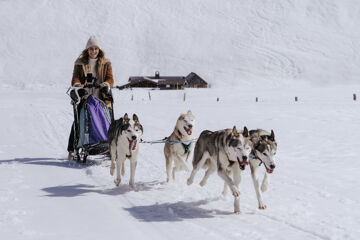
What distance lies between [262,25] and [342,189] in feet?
292

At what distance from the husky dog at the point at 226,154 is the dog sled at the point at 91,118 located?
2.57 m

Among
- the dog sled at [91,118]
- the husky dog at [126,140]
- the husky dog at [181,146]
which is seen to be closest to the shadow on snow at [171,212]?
the husky dog at [126,140]

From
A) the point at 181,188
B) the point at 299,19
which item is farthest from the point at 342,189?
the point at 299,19

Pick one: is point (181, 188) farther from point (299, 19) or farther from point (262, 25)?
point (299, 19)

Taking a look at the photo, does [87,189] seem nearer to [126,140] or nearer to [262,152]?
[126,140]

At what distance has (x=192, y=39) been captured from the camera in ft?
282

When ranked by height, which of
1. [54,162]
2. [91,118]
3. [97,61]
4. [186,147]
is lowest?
[54,162]

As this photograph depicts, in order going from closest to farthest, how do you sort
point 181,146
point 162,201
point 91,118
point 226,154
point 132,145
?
point 226,154 < point 162,201 < point 132,145 < point 181,146 < point 91,118

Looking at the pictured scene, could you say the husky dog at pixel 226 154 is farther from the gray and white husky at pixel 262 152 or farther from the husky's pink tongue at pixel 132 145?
the husky's pink tongue at pixel 132 145

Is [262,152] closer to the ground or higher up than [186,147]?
higher up

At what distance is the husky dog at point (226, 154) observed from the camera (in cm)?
449

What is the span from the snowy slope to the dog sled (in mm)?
62992

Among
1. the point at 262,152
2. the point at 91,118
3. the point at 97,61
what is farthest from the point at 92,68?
the point at 262,152

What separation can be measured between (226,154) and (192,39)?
83.1 m
